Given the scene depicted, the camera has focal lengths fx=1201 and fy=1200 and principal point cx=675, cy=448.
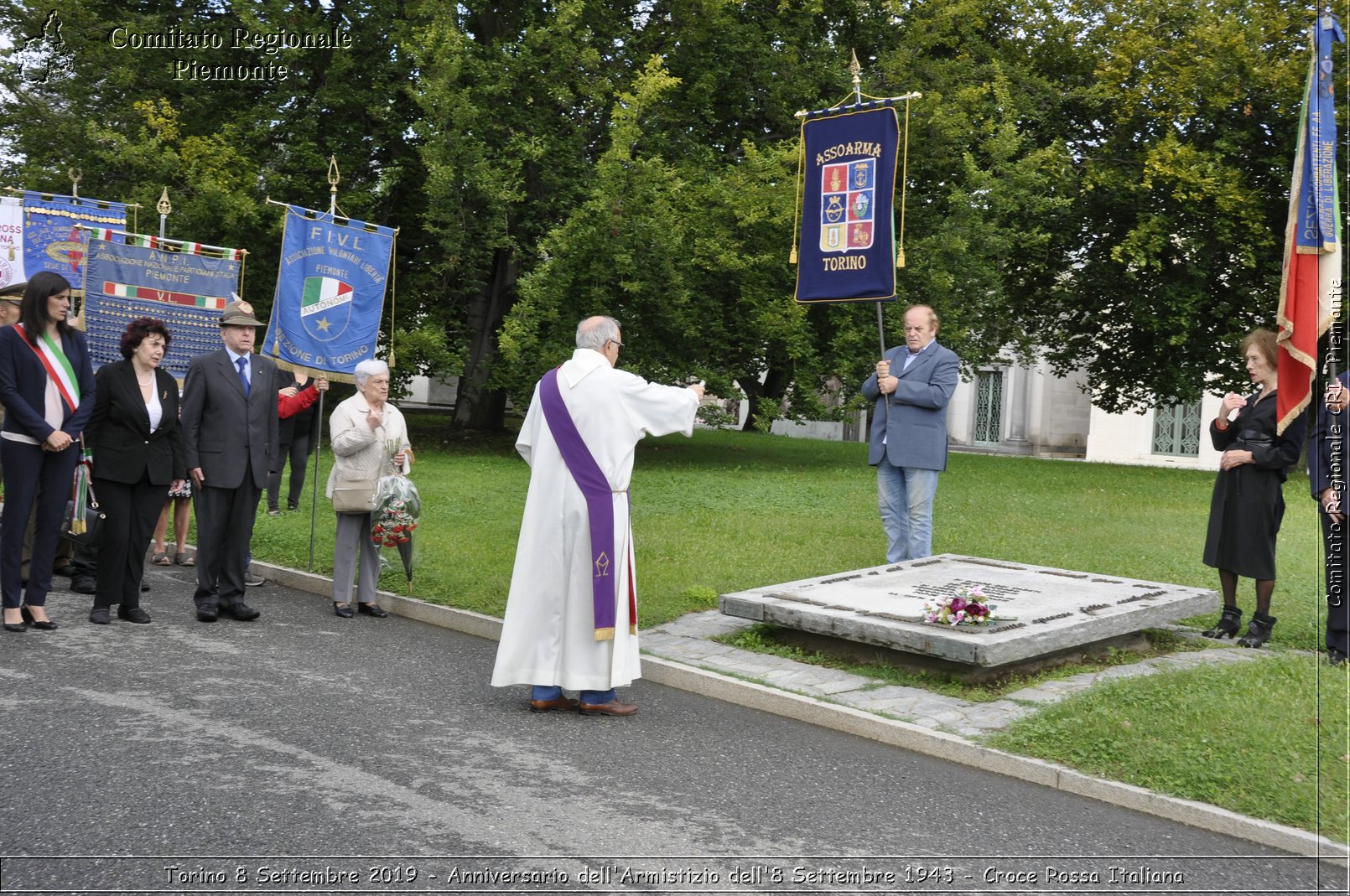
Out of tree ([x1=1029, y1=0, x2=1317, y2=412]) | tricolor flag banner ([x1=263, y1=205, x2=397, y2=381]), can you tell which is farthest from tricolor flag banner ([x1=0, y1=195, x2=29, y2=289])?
tree ([x1=1029, y1=0, x2=1317, y2=412])

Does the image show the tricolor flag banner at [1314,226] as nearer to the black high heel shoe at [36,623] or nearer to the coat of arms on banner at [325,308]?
the black high heel shoe at [36,623]

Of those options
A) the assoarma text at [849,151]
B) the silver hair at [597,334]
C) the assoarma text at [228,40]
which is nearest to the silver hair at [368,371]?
the silver hair at [597,334]

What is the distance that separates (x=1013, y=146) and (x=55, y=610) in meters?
18.9

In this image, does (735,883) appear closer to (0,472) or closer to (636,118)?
(0,472)

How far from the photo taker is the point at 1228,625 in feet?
27.3

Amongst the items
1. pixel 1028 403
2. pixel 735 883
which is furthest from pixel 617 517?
pixel 1028 403

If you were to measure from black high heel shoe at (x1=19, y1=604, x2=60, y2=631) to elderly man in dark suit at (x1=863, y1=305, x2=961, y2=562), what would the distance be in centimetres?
607

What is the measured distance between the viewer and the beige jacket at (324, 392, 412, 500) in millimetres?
9266

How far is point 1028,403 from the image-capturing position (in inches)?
1804

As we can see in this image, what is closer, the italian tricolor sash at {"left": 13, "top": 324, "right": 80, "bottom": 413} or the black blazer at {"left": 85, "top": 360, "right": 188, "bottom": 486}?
the italian tricolor sash at {"left": 13, "top": 324, "right": 80, "bottom": 413}

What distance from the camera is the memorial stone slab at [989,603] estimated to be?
22.2ft

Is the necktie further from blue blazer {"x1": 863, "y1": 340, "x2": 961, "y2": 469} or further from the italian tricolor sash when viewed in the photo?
blue blazer {"x1": 863, "y1": 340, "x2": 961, "y2": 469}

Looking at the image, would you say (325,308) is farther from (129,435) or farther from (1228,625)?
(1228,625)

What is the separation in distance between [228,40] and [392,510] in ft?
57.6
